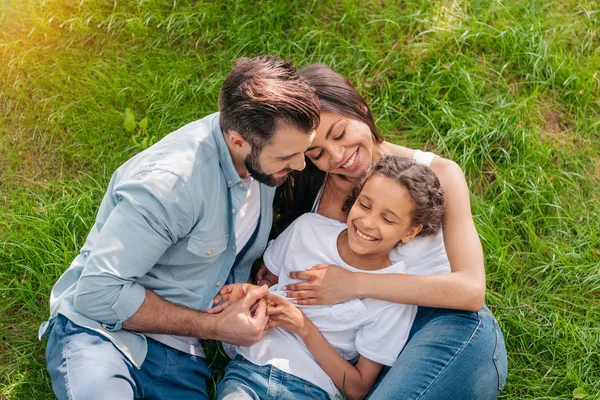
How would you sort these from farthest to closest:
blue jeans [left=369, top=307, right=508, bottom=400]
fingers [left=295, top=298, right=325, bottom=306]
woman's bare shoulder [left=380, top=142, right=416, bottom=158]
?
woman's bare shoulder [left=380, top=142, right=416, bottom=158] → fingers [left=295, top=298, right=325, bottom=306] → blue jeans [left=369, top=307, right=508, bottom=400]

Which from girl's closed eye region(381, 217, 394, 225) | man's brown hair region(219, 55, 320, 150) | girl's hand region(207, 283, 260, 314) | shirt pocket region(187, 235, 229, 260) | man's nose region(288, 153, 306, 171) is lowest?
girl's hand region(207, 283, 260, 314)

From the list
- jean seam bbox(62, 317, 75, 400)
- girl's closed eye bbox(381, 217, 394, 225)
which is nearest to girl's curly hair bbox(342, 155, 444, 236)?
girl's closed eye bbox(381, 217, 394, 225)

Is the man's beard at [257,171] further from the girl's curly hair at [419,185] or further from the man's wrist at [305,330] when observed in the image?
the man's wrist at [305,330]

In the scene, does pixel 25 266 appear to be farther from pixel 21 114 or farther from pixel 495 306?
pixel 495 306

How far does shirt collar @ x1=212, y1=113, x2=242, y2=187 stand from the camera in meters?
3.37

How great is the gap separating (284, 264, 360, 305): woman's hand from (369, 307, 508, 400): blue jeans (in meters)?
0.41

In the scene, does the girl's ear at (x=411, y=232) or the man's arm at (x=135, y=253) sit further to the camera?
the girl's ear at (x=411, y=232)

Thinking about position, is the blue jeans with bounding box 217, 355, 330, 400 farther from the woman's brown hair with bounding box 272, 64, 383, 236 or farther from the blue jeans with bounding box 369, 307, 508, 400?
the woman's brown hair with bounding box 272, 64, 383, 236

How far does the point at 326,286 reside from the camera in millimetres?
3525

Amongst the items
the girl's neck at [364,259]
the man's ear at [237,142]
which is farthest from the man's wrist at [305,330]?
the man's ear at [237,142]

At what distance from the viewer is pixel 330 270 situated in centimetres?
357

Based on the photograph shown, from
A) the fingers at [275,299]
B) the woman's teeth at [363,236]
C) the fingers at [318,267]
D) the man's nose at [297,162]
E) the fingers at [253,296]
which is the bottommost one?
the fingers at [275,299]

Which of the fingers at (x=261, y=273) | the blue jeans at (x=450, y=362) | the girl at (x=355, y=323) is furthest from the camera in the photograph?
the fingers at (x=261, y=273)

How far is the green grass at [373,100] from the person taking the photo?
14.2 feet
